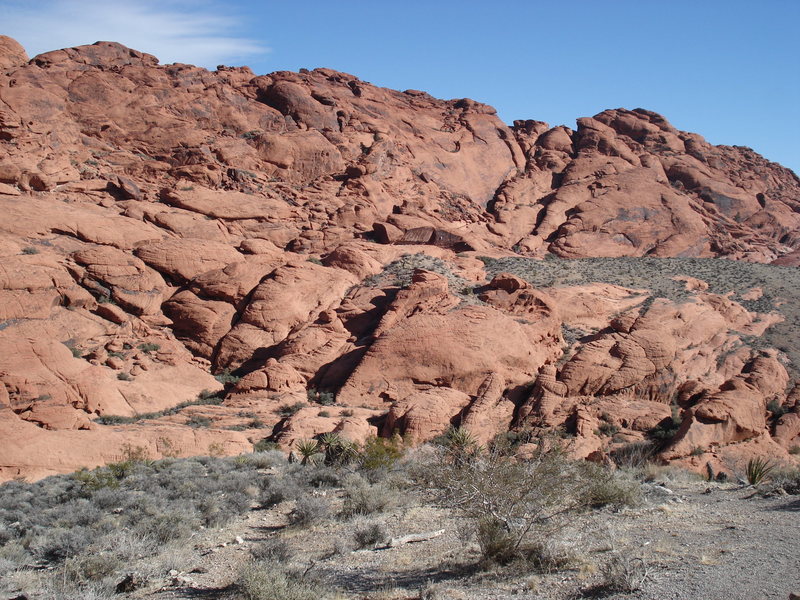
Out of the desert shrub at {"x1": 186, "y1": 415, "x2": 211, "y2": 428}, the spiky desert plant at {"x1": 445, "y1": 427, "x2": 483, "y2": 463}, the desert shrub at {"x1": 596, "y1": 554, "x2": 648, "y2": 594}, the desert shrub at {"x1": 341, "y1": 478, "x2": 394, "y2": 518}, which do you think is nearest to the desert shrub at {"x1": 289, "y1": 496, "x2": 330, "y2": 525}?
the desert shrub at {"x1": 341, "y1": 478, "x2": 394, "y2": 518}

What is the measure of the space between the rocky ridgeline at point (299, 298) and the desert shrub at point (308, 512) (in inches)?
315

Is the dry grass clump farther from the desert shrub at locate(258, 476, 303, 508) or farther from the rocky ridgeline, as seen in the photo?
the rocky ridgeline

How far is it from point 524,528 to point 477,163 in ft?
182

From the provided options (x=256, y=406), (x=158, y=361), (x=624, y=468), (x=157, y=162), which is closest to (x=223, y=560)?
(x=624, y=468)

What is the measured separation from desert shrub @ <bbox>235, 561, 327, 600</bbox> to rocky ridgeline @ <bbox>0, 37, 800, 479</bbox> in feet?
35.6

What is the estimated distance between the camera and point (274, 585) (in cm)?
779

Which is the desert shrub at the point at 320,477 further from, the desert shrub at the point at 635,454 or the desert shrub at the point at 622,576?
the desert shrub at the point at 622,576

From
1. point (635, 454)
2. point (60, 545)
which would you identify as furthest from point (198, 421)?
point (635, 454)

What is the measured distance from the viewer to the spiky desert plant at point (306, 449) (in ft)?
59.9

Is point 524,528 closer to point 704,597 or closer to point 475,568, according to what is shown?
point 475,568

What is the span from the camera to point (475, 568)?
8773mm

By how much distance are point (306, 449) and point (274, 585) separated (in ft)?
35.2

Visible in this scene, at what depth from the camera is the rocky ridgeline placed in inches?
822

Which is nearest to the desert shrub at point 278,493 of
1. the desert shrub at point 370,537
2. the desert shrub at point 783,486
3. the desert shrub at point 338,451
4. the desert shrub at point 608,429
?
the desert shrub at point 338,451
